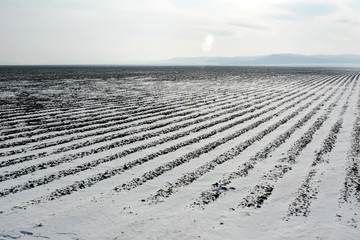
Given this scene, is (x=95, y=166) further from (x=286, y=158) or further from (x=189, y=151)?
(x=286, y=158)

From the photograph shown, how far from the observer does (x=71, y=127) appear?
9.77m

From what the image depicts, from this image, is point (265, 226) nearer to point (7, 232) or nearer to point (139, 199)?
point (139, 199)

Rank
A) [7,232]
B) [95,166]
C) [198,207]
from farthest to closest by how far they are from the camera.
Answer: [95,166] → [198,207] → [7,232]

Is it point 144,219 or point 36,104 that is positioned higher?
point 36,104

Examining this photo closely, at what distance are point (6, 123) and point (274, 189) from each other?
9928 millimetres

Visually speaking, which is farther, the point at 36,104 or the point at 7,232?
the point at 36,104

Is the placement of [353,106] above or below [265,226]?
above

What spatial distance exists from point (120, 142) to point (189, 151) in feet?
7.07

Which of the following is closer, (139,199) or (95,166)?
(139,199)

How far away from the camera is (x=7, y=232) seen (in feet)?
12.7

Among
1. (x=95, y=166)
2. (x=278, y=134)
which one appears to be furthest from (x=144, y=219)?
(x=278, y=134)

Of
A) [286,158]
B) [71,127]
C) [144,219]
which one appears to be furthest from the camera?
[71,127]

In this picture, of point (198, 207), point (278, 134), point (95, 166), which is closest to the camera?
point (198, 207)

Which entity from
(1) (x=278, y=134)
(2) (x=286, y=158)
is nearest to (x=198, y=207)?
(2) (x=286, y=158)
